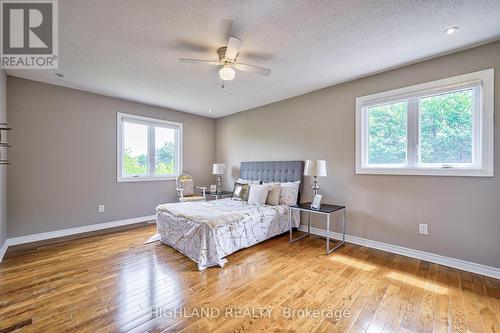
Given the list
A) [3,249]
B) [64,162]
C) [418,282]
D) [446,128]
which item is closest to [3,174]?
[64,162]

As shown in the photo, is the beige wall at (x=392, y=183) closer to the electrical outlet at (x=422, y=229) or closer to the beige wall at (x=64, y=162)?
the electrical outlet at (x=422, y=229)

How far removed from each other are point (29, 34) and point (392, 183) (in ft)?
15.3

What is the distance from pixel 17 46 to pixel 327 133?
168 inches

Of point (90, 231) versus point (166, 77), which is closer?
point (166, 77)

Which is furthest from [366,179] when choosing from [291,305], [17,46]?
[17,46]

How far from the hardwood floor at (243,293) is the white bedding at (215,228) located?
17 centimetres

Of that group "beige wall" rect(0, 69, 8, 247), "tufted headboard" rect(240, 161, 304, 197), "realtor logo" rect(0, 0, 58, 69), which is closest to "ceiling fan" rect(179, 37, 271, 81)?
"realtor logo" rect(0, 0, 58, 69)

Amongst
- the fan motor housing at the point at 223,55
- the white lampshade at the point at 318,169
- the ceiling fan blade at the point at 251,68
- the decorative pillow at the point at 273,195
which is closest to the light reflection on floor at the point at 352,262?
the white lampshade at the point at 318,169

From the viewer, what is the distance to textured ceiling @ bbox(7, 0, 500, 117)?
1890 millimetres

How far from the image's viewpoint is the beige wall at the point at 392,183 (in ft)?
8.12

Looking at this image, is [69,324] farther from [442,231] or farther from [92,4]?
[442,231]

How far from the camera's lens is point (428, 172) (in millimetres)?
2803

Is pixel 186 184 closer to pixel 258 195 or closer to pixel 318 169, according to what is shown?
pixel 258 195

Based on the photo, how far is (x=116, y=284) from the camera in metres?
2.26
